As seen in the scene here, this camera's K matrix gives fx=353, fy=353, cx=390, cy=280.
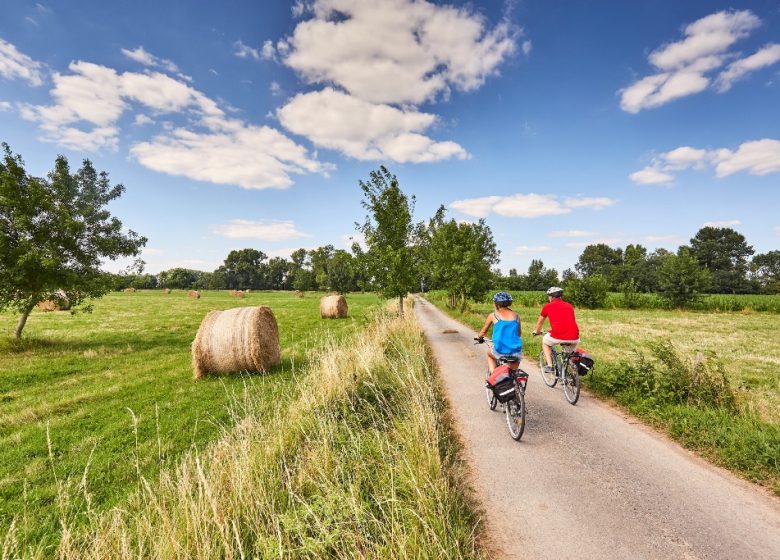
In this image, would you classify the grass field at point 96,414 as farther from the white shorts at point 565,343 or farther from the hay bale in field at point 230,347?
the white shorts at point 565,343

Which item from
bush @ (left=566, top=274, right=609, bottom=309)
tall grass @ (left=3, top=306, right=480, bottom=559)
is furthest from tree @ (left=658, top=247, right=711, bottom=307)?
tall grass @ (left=3, top=306, right=480, bottom=559)

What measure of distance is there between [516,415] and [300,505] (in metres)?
4.21

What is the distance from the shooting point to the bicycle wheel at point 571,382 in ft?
27.5

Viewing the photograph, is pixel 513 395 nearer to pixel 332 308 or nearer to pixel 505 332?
pixel 505 332

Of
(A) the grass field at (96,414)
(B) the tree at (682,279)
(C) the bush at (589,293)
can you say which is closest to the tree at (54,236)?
(A) the grass field at (96,414)

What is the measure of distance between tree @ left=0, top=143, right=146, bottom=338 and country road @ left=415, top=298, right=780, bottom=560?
56.6 ft

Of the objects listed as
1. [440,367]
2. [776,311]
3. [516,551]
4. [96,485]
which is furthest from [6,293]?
[776,311]

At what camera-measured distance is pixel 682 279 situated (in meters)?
40.5

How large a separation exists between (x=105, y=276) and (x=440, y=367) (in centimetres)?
1567

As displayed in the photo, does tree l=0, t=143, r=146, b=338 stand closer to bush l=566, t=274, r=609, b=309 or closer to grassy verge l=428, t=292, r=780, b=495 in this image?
grassy verge l=428, t=292, r=780, b=495

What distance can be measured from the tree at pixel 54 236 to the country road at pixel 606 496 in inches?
679

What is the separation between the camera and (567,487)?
497 cm

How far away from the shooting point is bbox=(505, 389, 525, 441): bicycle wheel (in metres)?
6.34

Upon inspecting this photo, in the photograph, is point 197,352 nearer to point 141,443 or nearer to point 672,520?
point 141,443
